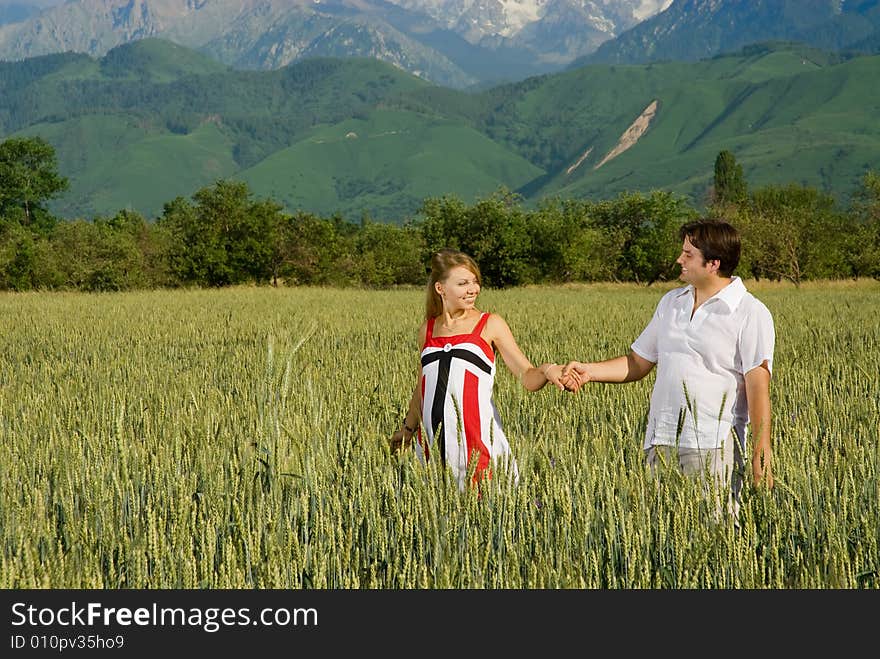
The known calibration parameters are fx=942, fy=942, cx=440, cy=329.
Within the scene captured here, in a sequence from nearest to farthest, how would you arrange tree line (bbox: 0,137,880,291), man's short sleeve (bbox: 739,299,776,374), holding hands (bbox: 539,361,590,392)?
man's short sleeve (bbox: 739,299,776,374) < holding hands (bbox: 539,361,590,392) < tree line (bbox: 0,137,880,291)

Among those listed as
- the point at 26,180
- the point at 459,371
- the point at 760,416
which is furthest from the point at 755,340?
the point at 26,180

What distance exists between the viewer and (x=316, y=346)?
1254 cm

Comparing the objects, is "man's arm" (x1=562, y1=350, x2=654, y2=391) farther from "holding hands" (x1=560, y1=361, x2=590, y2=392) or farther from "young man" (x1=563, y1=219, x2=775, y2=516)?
"young man" (x1=563, y1=219, x2=775, y2=516)

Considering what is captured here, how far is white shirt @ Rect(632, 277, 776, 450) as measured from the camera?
370 cm

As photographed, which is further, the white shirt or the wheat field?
the white shirt

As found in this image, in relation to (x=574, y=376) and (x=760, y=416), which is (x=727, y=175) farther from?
(x=760, y=416)

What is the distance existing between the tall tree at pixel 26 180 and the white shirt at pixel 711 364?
→ 73288 millimetres

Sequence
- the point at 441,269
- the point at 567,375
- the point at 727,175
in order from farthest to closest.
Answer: the point at 727,175, the point at 567,375, the point at 441,269

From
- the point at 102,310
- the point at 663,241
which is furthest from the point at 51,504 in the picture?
the point at 663,241

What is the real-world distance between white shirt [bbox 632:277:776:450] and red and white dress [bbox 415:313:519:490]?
687 mm

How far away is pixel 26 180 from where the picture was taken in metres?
72.1

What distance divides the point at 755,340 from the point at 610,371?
81cm

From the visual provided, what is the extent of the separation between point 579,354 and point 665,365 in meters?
7.24

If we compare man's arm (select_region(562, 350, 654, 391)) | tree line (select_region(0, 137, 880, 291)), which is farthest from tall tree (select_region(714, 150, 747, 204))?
man's arm (select_region(562, 350, 654, 391))
